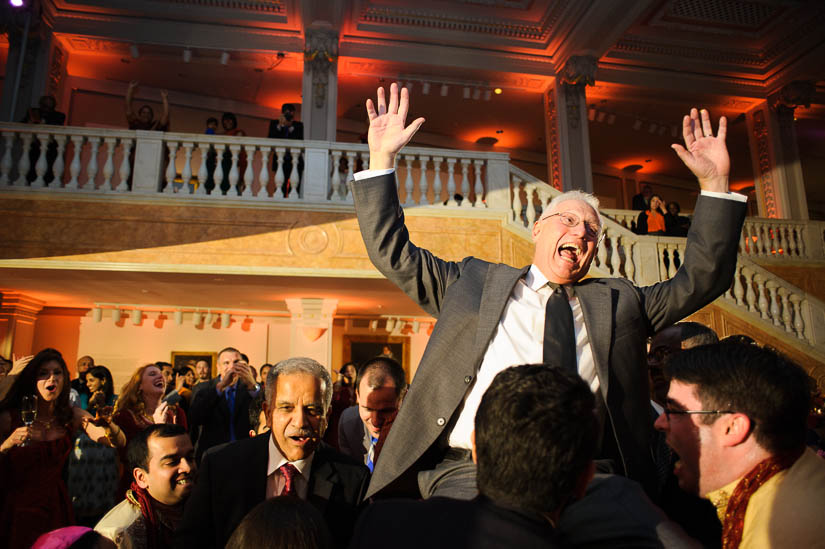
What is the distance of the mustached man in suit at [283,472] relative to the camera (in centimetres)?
156

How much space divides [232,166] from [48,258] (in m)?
2.02

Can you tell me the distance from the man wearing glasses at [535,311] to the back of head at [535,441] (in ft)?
1.37

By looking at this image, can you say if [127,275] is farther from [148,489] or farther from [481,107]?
[481,107]

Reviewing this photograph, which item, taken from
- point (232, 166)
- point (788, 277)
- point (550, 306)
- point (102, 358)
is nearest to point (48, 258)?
point (232, 166)

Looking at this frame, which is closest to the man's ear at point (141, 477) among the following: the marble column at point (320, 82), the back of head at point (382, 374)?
the back of head at point (382, 374)

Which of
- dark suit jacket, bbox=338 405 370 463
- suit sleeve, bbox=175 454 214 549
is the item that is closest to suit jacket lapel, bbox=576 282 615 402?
suit sleeve, bbox=175 454 214 549

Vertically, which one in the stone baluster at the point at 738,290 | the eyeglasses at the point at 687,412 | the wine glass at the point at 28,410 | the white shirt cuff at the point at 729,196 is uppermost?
the stone baluster at the point at 738,290

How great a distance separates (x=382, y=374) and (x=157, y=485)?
100 centimetres

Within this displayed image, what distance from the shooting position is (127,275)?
6109mm

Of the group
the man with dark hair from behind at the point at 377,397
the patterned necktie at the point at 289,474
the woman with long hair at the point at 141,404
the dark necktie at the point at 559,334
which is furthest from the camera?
the woman with long hair at the point at 141,404

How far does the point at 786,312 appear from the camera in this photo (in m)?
6.80

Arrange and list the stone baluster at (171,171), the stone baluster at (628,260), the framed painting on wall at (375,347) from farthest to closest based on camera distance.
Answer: the framed painting on wall at (375,347), the stone baluster at (628,260), the stone baluster at (171,171)

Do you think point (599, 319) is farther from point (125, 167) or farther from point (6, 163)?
point (6, 163)

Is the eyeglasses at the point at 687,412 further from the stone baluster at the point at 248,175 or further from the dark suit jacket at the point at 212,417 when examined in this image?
the stone baluster at the point at 248,175
